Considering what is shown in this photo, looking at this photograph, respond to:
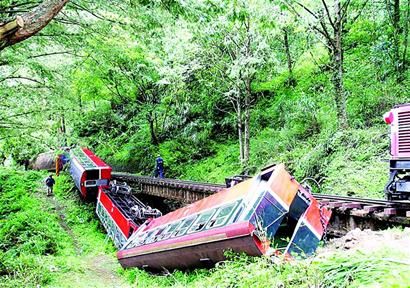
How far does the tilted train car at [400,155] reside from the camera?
8078mm

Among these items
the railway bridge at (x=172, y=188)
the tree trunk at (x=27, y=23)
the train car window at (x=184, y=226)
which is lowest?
the railway bridge at (x=172, y=188)

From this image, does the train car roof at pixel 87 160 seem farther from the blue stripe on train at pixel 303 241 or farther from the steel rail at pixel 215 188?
the blue stripe on train at pixel 303 241

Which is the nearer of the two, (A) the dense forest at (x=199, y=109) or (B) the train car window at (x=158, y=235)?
(A) the dense forest at (x=199, y=109)

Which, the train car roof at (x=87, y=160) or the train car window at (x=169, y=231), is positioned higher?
the train car roof at (x=87, y=160)

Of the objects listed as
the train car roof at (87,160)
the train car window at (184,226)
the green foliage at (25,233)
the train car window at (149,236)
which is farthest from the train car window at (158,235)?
the train car roof at (87,160)

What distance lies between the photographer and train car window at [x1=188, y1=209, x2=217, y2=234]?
762 centimetres

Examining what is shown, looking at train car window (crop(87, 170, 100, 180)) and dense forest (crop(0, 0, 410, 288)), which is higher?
dense forest (crop(0, 0, 410, 288))

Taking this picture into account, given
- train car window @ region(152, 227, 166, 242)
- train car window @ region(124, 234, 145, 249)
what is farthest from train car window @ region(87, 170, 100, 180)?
train car window @ region(152, 227, 166, 242)

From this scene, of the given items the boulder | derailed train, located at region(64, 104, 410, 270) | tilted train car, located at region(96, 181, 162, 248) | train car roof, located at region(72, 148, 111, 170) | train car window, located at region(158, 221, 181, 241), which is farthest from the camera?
the boulder

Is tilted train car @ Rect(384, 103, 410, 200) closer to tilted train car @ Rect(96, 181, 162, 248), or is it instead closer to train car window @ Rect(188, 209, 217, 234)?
train car window @ Rect(188, 209, 217, 234)

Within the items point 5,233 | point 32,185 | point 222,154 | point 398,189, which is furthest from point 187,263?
point 32,185

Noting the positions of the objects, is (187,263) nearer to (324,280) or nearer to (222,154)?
(324,280)

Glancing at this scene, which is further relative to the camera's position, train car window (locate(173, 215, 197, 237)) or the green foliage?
the green foliage

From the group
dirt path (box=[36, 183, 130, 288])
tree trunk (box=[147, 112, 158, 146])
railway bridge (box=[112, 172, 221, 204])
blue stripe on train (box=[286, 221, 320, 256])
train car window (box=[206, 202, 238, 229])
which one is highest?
tree trunk (box=[147, 112, 158, 146])
